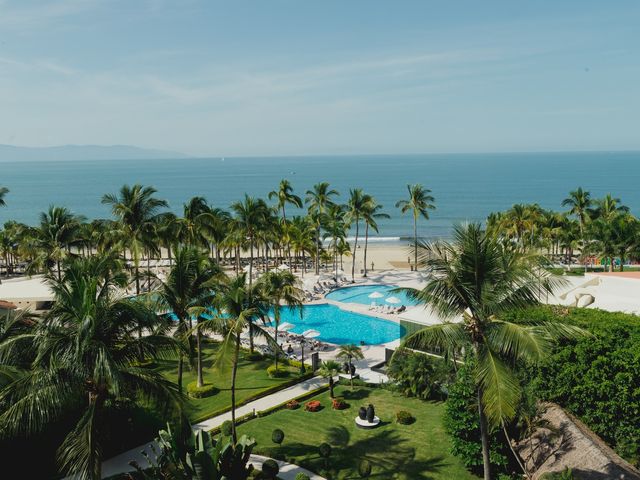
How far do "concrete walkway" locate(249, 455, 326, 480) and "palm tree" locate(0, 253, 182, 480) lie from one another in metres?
6.50

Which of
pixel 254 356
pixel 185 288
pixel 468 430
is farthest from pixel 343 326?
pixel 468 430

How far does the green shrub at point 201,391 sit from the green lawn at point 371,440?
13.0 feet

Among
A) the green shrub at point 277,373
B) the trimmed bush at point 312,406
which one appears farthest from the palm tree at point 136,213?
the trimmed bush at point 312,406

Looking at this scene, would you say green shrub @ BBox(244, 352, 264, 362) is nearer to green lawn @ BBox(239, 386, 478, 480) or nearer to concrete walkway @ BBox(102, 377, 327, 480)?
concrete walkway @ BBox(102, 377, 327, 480)

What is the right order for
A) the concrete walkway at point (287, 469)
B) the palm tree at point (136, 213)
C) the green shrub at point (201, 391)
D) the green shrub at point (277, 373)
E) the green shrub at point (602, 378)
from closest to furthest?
the green shrub at point (602, 378) < the concrete walkway at point (287, 469) < the green shrub at point (201, 391) < the green shrub at point (277, 373) < the palm tree at point (136, 213)

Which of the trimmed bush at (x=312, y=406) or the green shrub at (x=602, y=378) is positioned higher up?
the green shrub at (x=602, y=378)

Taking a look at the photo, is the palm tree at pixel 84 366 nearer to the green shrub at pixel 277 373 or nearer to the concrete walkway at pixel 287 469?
the concrete walkway at pixel 287 469

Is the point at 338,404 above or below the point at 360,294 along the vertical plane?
above

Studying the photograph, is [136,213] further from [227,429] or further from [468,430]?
[468,430]

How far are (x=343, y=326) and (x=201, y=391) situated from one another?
52.5ft

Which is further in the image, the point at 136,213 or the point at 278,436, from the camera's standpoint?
the point at 136,213

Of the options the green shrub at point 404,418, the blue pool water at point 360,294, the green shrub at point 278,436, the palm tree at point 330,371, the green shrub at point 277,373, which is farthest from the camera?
the blue pool water at point 360,294

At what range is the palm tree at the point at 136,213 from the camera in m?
29.9

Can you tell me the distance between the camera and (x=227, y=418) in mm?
22250
